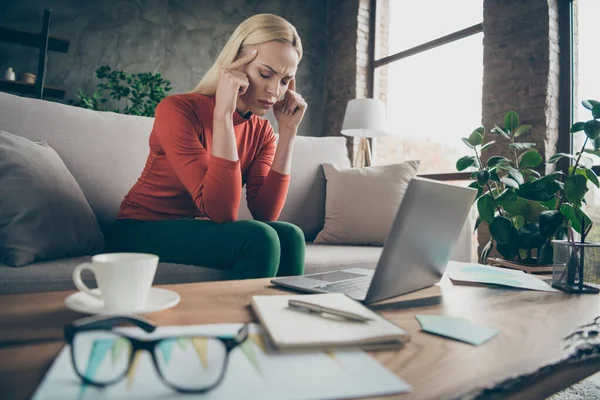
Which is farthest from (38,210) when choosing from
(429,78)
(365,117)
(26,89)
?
(429,78)

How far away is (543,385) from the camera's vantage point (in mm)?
455

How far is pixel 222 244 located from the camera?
3.65ft

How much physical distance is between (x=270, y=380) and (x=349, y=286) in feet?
1.50

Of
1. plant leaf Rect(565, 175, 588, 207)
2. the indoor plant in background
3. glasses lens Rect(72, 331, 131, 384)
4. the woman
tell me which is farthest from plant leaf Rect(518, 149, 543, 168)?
the indoor plant in background

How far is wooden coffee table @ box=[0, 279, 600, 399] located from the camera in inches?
15.8

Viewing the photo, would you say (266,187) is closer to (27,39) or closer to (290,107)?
(290,107)

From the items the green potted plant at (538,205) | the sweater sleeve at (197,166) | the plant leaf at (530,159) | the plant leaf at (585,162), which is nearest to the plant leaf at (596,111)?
the green potted plant at (538,205)

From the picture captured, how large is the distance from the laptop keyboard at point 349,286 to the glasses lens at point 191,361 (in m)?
0.37

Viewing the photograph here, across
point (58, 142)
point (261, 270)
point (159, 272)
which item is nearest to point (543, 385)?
point (261, 270)

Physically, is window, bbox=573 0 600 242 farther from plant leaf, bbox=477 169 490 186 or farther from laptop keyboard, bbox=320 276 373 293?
laptop keyboard, bbox=320 276 373 293

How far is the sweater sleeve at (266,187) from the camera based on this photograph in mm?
1450

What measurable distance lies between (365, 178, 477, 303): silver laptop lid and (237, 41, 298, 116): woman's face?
72 centimetres

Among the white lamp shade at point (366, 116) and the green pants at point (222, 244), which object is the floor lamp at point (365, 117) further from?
the green pants at point (222, 244)

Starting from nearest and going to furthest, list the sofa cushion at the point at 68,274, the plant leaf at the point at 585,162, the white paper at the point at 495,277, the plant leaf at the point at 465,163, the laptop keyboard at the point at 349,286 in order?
the laptop keyboard at the point at 349,286
the white paper at the point at 495,277
the sofa cushion at the point at 68,274
the plant leaf at the point at 585,162
the plant leaf at the point at 465,163
